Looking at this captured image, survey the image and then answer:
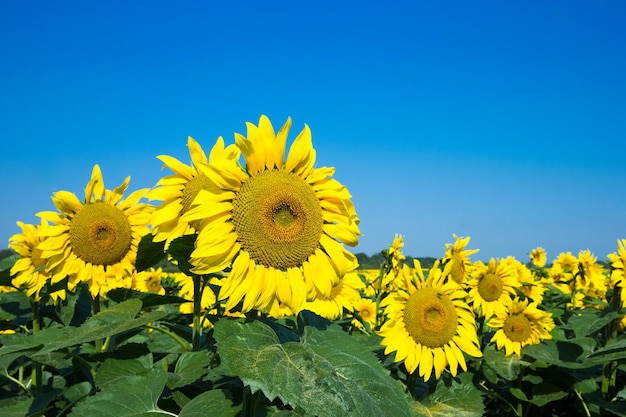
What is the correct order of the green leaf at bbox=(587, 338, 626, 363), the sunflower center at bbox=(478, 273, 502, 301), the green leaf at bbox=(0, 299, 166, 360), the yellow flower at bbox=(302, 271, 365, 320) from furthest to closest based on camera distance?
the sunflower center at bbox=(478, 273, 502, 301)
the yellow flower at bbox=(302, 271, 365, 320)
the green leaf at bbox=(587, 338, 626, 363)
the green leaf at bbox=(0, 299, 166, 360)

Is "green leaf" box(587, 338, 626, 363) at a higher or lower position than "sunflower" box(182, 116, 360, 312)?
lower

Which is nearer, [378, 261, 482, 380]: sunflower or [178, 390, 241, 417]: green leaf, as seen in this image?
[178, 390, 241, 417]: green leaf

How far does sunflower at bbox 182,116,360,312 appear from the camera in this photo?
2.30 meters

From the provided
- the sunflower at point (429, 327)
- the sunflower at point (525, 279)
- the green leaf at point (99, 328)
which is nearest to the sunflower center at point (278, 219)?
the green leaf at point (99, 328)

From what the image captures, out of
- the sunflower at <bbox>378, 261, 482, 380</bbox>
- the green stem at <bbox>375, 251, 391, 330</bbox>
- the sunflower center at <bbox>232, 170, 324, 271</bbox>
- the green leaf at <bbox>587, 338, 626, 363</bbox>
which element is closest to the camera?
the sunflower center at <bbox>232, 170, 324, 271</bbox>

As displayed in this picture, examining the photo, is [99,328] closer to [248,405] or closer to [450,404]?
[248,405]

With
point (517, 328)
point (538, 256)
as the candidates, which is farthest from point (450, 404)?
point (538, 256)

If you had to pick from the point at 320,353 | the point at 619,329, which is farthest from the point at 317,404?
the point at 619,329

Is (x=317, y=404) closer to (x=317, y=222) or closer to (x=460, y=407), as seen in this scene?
(x=317, y=222)

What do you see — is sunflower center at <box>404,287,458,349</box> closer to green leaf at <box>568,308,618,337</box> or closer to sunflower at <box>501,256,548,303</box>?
green leaf at <box>568,308,618,337</box>

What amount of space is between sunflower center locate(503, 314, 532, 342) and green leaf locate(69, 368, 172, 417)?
4.29 meters

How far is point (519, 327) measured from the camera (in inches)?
223

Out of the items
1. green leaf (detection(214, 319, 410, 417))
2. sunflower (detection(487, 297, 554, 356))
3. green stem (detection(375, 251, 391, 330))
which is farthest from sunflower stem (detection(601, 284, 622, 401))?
green leaf (detection(214, 319, 410, 417))

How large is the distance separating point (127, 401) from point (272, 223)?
37.0 inches
